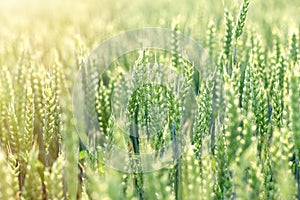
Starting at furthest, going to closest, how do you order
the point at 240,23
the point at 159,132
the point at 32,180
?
the point at 240,23 < the point at 159,132 < the point at 32,180

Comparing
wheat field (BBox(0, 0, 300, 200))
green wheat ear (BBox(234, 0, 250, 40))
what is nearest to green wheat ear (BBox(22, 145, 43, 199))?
wheat field (BBox(0, 0, 300, 200))

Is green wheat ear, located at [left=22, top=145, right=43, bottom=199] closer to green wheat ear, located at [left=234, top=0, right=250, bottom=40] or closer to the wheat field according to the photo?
the wheat field

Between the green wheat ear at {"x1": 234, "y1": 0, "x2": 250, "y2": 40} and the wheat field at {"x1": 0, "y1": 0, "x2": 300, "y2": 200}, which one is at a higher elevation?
the green wheat ear at {"x1": 234, "y1": 0, "x2": 250, "y2": 40}

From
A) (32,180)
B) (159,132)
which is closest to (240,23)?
(159,132)

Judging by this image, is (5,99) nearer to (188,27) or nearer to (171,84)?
(171,84)

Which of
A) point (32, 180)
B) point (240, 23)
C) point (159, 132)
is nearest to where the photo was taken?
point (32, 180)

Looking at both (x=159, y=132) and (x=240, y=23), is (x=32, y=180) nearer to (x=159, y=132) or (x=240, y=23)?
(x=159, y=132)

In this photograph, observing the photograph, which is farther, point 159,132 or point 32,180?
point 159,132

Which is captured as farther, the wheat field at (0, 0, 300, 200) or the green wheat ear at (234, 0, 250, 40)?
the green wheat ear at (234, 0, 250, 40)

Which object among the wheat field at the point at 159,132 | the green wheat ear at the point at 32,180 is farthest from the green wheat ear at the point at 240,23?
the green wheat ear at the point at 32,180

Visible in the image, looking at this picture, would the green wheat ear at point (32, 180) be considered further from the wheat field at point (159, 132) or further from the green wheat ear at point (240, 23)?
the green wheat ear at point (240, 23)

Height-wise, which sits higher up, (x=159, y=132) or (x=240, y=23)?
(x=240, y=23)

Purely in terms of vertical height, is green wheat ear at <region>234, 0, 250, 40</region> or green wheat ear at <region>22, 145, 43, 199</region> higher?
green wheat ear at <region>234, 0, 250, 40</region>

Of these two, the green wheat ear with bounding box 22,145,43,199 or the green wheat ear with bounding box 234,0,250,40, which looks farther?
the green wheat ear with bounding box 234,0,250,40
